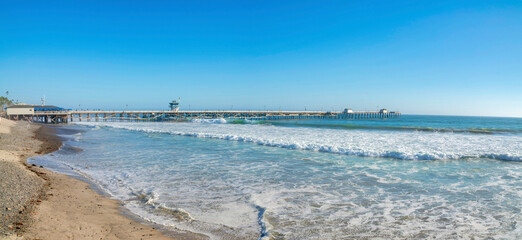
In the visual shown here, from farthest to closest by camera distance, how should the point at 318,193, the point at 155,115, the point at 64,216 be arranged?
the point at 155,115 < the point at 318,193 < the point at 64,216

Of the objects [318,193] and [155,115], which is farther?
[155,115]

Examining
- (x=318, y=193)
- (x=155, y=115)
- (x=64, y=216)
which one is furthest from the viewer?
(x=155, y=115)

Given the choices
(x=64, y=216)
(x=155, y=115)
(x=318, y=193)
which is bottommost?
(x=318, y=193)

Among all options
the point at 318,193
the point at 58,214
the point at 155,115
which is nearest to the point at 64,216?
the point at 58,214

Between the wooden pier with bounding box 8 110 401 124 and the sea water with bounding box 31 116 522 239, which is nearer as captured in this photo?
the sea water with bounding box 31 116 522 239

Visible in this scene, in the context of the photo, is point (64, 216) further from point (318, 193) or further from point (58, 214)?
point (318, 193)

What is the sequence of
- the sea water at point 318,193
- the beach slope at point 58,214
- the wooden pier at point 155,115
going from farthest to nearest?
1. the wooden pier at point 155,115
2. the sea water at point 318,193
3. the beach slope at point 58,214

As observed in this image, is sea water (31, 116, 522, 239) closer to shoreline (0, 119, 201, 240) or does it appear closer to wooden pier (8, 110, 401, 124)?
shoreline (0, 119, 201, 240)

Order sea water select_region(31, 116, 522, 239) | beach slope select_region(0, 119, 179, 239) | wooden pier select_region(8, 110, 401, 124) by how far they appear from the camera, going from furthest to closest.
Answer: wooden pier select_region(8, 110, 401, 124) → sea water select_region(31, 116, 522, 239) → beach slope select_region(0, 119, 179, 239)

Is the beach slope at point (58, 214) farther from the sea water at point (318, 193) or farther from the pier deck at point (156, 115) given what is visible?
the pier deck at point (156, 115)

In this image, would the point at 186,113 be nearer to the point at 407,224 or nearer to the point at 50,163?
the point at 50,163

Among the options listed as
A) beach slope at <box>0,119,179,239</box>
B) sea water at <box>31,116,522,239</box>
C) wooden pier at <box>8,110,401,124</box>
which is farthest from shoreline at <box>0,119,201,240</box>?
wooden pier at <box>8,110,401,124</box>

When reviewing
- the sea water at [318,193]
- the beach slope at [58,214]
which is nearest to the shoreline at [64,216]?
the beach slope at [58,214]

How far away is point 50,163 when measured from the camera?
32.9 feet
